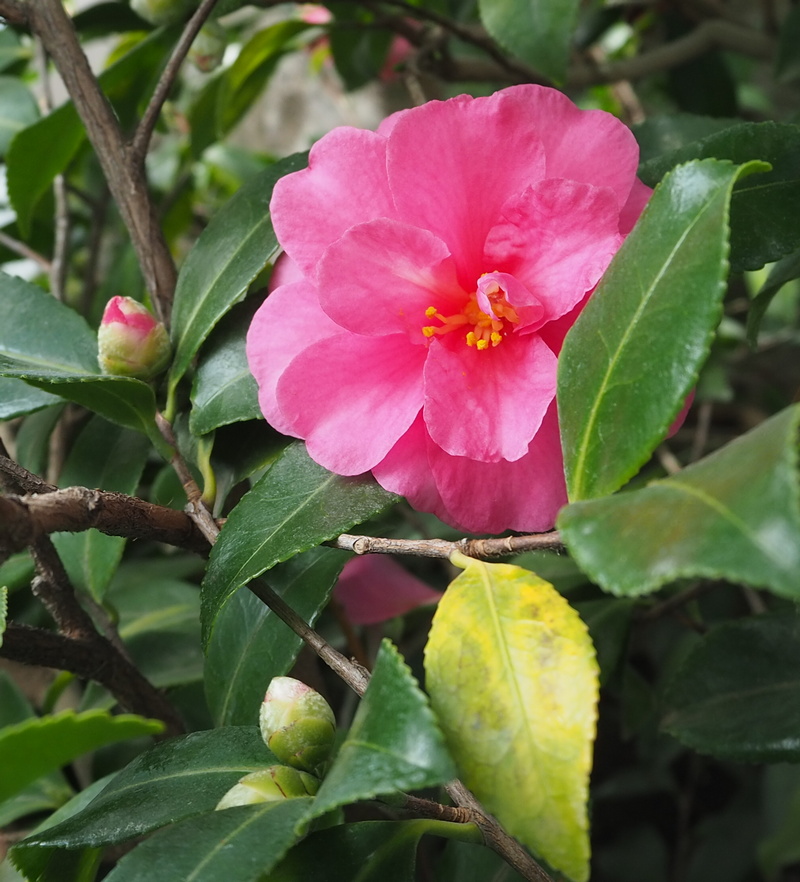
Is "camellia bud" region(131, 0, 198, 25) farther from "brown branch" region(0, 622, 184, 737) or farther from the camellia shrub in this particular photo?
"brown branch" region(0, 622, 184, 737)

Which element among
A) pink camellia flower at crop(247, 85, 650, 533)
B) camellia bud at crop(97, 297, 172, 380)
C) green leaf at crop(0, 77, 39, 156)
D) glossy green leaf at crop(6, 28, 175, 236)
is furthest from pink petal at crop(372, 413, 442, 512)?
green leaf at crop(0, 77, 39, 156)

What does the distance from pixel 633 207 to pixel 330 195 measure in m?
0.19

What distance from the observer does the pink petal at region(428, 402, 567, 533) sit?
1.75 ft

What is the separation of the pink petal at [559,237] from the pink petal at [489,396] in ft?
0.11

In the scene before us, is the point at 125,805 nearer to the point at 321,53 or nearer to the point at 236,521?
the point at 236,521

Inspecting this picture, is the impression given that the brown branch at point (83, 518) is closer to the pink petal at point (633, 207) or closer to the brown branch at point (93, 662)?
the brown branch at point (93, 662)

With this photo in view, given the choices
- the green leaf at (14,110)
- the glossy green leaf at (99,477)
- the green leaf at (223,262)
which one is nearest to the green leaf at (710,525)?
the green leaf at (223,262)

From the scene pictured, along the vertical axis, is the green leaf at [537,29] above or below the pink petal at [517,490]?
above

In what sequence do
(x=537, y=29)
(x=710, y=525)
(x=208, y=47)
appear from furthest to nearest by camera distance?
(x=208, y=47) → (x=537, y=29) → (x=710, y=525)

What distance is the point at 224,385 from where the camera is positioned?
2.05 ft

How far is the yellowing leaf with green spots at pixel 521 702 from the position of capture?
14.0 inches

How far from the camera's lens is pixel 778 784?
106 cm

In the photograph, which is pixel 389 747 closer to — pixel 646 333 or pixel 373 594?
pixel 646 333

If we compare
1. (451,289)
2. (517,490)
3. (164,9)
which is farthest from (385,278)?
(164,9)
